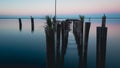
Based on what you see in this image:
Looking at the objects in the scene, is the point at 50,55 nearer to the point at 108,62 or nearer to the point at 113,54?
the point at 108,62

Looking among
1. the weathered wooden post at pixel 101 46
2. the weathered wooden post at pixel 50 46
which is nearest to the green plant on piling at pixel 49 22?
the weathered wooden post at pixel 50 46

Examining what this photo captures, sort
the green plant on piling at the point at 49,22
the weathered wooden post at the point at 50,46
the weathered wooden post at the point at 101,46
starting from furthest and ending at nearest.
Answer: the weathered wooden post at the point at 101,46 → the green plant on piling at the point at 49,22 → the weathered wooden post at the point at 50,46

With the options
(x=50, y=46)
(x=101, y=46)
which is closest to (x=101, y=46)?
(x=101, y=46)

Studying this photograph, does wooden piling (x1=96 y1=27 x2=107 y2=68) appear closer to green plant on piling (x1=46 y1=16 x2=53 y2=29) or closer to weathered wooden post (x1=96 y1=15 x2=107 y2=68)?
weathered wooden post (x1=96 y1=15 x2=107 y2=68)

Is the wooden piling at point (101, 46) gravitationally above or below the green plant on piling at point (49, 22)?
below

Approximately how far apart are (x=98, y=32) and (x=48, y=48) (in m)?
3.21

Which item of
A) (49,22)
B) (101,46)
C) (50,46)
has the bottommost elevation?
(101,46)

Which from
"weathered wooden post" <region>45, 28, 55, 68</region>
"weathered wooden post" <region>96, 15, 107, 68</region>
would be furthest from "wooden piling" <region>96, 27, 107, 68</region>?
"weathered wooden post" <region>45, 28, 55, 68</region>

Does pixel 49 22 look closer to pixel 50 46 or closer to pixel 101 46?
pixel 50 46

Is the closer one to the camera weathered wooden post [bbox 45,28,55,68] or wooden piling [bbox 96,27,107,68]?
weathered wooden post [bbox 45,28,55,68]

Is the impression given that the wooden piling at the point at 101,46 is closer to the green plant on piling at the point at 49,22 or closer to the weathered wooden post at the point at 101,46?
the weathered wooden post at the point at 101,46

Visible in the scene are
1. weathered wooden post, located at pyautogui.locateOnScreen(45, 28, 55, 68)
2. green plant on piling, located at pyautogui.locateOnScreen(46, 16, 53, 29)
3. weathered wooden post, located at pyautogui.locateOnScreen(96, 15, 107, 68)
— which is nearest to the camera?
weathered wooden post, located at pyautogui.locateOnScreen(45, 28, 55, 68)

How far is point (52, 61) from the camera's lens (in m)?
9.39

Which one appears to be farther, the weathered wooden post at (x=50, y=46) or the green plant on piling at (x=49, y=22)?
the green plant on piling at (x=49, y=22)
